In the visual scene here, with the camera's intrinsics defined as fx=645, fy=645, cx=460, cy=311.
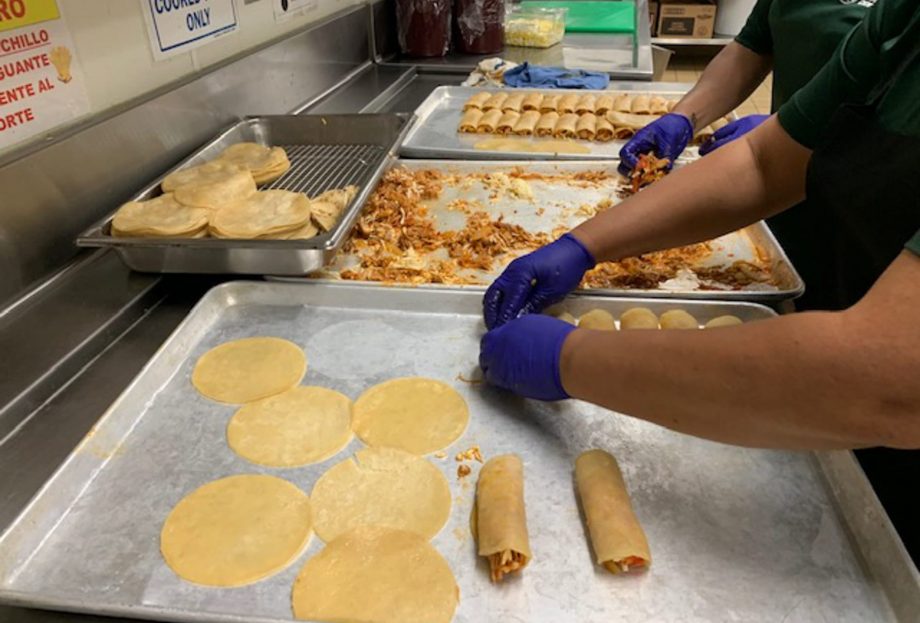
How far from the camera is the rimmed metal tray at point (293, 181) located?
4.53ft

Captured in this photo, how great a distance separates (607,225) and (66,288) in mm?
1170

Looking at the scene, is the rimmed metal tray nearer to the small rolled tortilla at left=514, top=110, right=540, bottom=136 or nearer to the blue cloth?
the small rolled tortilla at left=514, top=110, right=540, bottom=136

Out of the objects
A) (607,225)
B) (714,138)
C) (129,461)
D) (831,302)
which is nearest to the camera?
(129,461)

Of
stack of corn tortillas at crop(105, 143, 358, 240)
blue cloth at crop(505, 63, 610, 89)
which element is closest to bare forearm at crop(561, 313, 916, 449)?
stack of corn tortillas at crop(105, 143, 358, 240)

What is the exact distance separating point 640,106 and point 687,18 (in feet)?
16.3

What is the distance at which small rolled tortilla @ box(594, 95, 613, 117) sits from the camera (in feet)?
8.29

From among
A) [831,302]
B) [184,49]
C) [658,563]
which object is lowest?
[658,563]

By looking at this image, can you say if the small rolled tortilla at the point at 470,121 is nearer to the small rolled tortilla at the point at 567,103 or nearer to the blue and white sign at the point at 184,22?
the small rolled tortilla at the point at 567,103

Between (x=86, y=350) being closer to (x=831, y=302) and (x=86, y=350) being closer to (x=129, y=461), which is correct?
(x=129, y=461)

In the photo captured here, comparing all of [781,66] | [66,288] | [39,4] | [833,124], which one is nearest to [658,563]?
[833,124]

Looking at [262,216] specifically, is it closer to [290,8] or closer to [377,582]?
[377,582]

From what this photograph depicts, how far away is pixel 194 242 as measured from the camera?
1.38 metres

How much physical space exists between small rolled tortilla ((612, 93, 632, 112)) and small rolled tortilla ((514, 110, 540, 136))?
12.2 inches

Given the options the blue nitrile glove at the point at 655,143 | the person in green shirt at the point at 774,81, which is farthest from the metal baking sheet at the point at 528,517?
the blue nitrile glove at the point at 655,143
